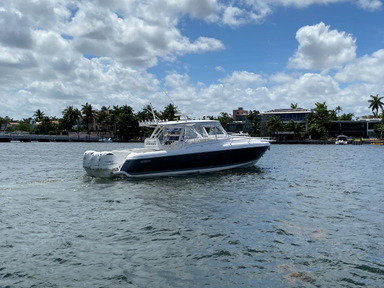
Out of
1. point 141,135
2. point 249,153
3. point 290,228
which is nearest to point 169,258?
point 290,228

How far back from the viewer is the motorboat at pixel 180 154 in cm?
1983

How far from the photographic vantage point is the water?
681 centimetres

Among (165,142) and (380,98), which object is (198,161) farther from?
(380,98)

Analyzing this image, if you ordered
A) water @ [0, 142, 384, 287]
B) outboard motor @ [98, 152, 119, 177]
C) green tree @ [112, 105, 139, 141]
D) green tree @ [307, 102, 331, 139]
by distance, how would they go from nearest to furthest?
water @ [0, 142, 384, 287]
outboard motor @ [98, 152, 119, 177]
green tree @ [307, 102, 331, 139]
green tree @ [112, 105, 139, 141]

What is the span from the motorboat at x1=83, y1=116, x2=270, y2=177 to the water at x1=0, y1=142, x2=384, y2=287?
3444 mm

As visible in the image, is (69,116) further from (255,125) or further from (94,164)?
(94,164)

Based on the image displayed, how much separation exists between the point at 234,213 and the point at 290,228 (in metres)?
2.20

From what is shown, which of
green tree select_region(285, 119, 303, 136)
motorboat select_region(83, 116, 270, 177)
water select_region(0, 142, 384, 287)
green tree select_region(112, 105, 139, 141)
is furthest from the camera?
green tree select_region(112, 105, 139, 141)

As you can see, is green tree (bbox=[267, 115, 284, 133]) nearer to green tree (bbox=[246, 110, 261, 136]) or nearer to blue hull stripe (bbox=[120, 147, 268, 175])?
green tree (bbox=[246, 110, 261, 136])

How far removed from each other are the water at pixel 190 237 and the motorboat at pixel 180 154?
3.44 m

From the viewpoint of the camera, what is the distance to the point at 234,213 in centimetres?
1174

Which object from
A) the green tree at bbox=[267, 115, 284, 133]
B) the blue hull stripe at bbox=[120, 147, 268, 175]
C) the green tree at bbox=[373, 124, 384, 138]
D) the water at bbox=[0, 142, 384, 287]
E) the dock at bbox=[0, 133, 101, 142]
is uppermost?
the green tree at bbox=[267, 115, 284, 133]

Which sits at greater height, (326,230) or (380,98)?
(380,98)

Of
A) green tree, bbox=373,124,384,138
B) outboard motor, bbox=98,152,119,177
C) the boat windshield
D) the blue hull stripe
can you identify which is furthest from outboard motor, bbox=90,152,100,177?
green tree, bbox=373,124,384,138
